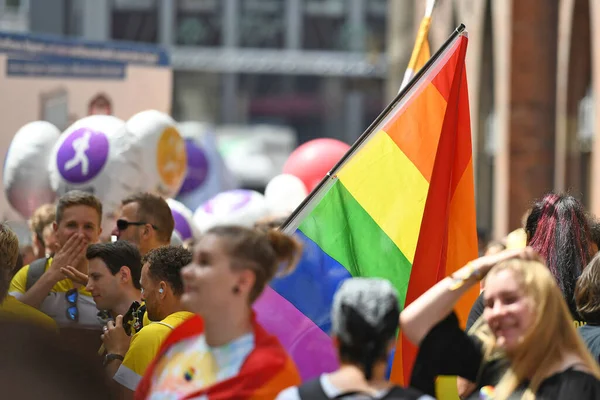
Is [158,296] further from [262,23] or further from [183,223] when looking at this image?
[262,23]

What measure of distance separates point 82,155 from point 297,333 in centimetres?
473

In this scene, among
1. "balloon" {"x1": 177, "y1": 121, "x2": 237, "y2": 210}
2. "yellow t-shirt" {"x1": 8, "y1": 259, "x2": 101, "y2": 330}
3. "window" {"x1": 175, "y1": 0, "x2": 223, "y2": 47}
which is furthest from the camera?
"window" {"x1": 175, "y1": 0, "x2": 223, "y2": 47}

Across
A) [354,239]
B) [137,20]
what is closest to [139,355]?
[354,239]

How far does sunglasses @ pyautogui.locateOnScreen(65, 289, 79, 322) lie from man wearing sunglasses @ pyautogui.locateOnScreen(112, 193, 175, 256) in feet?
1.43

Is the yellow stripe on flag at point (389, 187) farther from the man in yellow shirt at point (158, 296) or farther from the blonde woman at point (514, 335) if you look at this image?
the blonde woman at point (514, 335)

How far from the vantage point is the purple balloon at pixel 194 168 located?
14.5 meters

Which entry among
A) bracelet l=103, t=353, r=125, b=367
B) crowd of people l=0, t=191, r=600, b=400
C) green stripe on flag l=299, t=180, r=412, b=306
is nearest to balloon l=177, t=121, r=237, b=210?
green stripe on flag l=299, t=180, r=412, b=306

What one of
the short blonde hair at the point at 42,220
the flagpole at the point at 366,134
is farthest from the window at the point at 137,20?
the flagpole at the point at 366,134

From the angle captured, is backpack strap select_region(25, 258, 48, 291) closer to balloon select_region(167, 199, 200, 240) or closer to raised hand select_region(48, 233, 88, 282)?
raised hand select_region(48, 233, 88, 282)

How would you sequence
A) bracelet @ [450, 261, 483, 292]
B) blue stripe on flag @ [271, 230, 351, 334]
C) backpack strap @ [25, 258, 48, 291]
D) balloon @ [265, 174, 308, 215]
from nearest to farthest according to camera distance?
bracelet @ [450, 261, 483, 292] → blue stripe on flag @ [271, 230, 351, 334] → backpack strap @ [25, 258, 48, 291] → balloon @ [265, 174, 308, 215]

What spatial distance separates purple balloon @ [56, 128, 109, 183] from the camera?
9.57m

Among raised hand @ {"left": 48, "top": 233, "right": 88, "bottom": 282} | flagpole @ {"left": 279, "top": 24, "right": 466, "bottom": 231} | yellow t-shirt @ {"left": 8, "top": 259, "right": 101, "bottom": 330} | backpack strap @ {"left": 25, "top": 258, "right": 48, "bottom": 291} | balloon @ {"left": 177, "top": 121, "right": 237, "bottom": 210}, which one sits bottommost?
balloon @ {"left": 177, "top": 121, "right": 237, "bottom": 210}

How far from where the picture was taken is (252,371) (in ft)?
12.7

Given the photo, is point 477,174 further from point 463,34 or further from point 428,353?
point 428,353
